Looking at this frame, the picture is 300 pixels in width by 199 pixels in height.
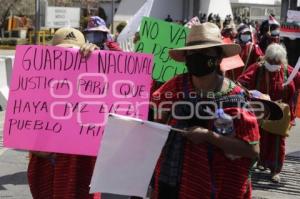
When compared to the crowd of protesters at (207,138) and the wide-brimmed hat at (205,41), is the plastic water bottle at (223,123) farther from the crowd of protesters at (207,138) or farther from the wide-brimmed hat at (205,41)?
the wide-brimmed hat at (205,41)

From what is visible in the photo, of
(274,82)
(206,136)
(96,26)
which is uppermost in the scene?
(96,26)

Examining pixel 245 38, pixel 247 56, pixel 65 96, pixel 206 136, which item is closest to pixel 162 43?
pixel 65 96

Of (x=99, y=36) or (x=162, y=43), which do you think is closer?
(x=162, y=43)

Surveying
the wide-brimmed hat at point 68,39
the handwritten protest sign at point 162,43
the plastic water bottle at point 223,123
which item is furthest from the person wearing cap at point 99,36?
the plastic water bottle at point 223,123

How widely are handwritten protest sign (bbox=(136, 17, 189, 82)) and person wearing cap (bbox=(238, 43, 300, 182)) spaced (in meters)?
1.35

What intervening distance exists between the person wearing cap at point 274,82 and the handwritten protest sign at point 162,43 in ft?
4.42

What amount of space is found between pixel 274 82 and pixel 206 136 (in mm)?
3886

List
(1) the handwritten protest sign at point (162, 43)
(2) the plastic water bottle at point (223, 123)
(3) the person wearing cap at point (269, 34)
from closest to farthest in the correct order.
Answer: (2) the plastic water bottle at point (223, 123)
(1) the handwritten protest sign at point (162, 43)
(3) the person wearing cap at point (269, 34)

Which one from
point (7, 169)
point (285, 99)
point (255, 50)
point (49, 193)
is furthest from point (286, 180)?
point (49, 193)

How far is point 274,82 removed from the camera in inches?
264

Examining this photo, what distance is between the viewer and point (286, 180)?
703 centimetres

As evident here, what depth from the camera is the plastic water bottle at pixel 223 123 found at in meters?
2.95

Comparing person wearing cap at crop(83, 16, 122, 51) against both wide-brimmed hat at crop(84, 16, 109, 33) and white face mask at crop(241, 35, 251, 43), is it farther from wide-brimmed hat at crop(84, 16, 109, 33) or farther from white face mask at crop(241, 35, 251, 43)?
white face mask at crop(241, 35, 251, 43)

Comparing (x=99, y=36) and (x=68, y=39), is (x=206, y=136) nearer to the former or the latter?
(x=68, y=39)
